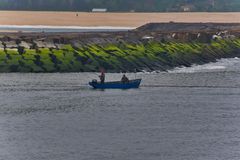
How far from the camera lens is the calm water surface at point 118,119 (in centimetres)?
4384

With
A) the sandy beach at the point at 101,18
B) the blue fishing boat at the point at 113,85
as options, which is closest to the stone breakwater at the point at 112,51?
the blue fishing boat at the point at 113,85

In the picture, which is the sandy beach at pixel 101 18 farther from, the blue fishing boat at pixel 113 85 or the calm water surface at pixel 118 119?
the blue fishing boat at pixel 113 85

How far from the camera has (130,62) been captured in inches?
3083

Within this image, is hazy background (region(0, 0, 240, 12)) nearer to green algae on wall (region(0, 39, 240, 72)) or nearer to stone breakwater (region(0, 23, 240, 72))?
stone breakwater (region(0, 23, 240, 72))

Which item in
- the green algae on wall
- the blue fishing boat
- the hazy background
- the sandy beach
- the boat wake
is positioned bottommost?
the hazy background

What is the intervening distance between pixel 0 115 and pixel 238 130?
13.3 m

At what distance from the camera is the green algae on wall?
7506 cm

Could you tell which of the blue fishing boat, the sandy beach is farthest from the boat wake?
the sandy beach

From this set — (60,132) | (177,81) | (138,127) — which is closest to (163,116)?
(138,127)

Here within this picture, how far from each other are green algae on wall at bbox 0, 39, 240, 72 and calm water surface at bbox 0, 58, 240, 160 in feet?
9.31

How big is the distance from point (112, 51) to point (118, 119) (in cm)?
2986

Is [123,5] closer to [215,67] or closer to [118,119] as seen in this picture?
[215,67]

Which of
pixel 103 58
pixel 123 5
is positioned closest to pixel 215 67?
pixel 103 58

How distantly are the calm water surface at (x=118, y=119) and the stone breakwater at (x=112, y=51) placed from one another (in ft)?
11.1
